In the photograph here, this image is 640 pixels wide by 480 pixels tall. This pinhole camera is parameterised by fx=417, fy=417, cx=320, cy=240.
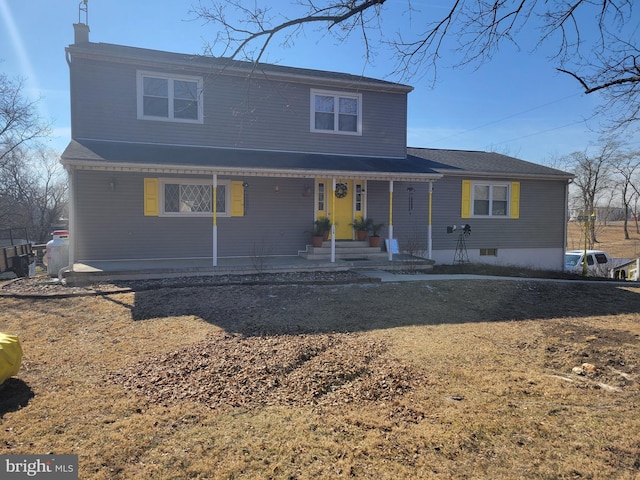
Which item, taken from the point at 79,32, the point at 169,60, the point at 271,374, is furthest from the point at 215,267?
the point at 79,32

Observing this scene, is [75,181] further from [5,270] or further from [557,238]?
[557,238]

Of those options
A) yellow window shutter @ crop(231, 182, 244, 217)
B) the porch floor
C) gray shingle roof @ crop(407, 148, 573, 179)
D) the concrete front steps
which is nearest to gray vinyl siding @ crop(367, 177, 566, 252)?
gray shingle roof @ crop(407, 148, 573, 179)

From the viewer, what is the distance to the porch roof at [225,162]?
9.45 meters

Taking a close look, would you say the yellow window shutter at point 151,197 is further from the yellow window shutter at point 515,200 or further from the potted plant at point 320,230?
the yellow window shutter at point 515,200

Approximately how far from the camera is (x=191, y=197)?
11797 millimetres

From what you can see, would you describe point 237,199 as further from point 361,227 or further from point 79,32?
point 79,32

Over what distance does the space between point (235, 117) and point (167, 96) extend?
191 centimetres

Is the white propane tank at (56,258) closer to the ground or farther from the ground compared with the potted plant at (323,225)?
closer to the ground

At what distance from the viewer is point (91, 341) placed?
5.52 metres

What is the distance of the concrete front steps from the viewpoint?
1213 cm

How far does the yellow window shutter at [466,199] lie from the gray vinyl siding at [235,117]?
254cm

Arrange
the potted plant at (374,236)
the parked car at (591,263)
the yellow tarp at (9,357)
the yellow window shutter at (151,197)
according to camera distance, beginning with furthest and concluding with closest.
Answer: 1. the parked car at (591,263)
2. the potted plant at (374,236)
3. the yellow window shutter at (151,197)
4. the yellow tarp at (9,357)

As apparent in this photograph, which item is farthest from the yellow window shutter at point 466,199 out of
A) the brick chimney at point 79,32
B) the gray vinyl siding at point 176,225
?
the brick chimney at point 79,32

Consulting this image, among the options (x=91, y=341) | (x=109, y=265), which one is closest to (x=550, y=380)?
(x=91, y=341)
